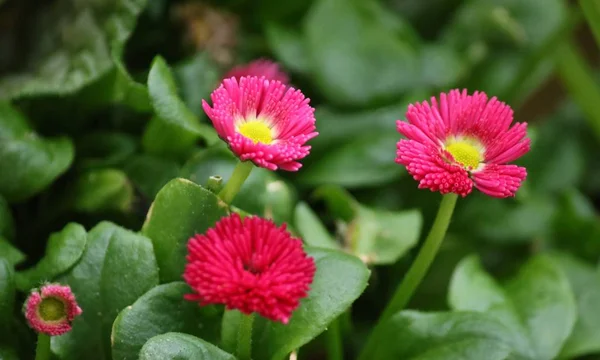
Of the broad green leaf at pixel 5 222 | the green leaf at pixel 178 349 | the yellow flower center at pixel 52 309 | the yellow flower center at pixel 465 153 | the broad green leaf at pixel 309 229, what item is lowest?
the broad green leaf at pixel 5 222

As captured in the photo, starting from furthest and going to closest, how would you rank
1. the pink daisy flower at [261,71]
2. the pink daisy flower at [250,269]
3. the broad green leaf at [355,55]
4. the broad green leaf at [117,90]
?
1. the broad green leaf at [355,55]
2. the pink daisy flower at [261,71]
3. the broad green leaf at [117,90]
4. the pink daisy flower at [250,269]

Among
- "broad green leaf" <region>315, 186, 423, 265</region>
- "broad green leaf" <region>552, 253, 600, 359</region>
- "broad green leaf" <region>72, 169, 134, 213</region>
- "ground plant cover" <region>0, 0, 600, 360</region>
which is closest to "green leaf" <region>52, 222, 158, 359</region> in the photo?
"ground plant cover" <region>0, 0, 600, 360</region>

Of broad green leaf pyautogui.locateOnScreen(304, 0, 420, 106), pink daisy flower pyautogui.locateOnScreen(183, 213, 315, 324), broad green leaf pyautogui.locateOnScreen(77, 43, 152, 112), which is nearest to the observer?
pink daisy flower pyautogui.locateOnScreen(183, 213, 315, 324)

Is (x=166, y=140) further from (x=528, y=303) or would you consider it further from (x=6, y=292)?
(x=528, y=303)

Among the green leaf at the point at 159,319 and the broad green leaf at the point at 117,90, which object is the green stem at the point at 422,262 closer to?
the green leaf at the point at 159,319

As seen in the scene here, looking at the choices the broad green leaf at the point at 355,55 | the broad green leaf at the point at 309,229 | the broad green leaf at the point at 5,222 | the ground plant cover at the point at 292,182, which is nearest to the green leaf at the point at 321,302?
the ground plant cover at the point at 292,182

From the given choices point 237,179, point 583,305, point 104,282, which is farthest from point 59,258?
point 583,305

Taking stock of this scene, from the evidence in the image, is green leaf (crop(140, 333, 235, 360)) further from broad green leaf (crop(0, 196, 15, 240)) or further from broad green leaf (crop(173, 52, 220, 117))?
broad green leaf (crop(173, 52, 220, 117))
